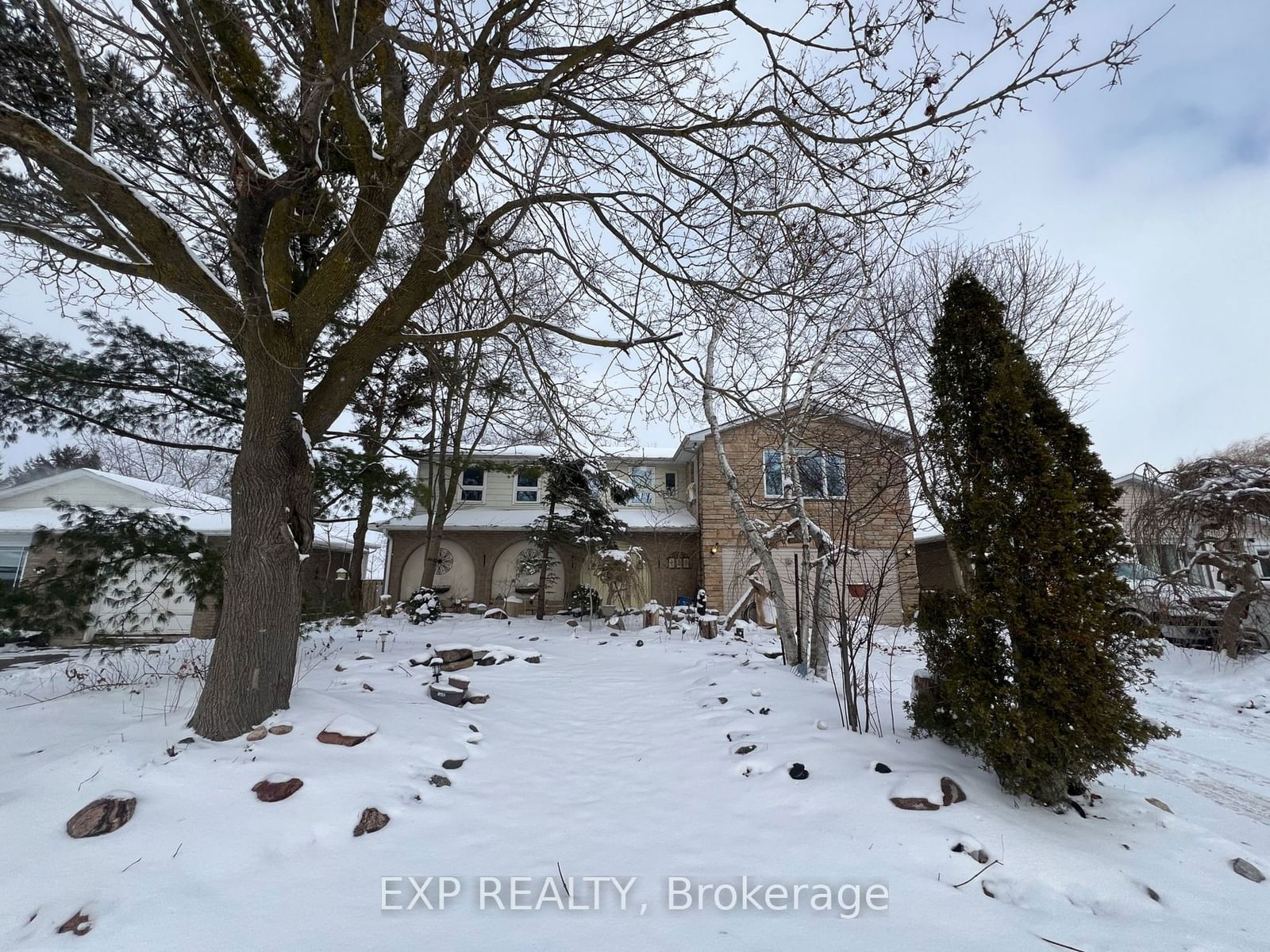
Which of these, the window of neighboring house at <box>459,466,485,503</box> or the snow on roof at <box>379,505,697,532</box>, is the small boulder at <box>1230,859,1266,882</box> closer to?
the snow on roof at <box>379,505,697,532</box>

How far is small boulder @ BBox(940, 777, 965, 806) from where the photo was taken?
2916 mm

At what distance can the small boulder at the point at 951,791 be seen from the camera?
2916mm

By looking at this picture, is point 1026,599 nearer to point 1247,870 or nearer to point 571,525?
point 1247,870

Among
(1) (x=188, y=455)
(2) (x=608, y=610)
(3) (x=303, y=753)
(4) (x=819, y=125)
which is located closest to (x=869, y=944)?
(3) (x=303, y=753)

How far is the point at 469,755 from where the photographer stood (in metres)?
3.81

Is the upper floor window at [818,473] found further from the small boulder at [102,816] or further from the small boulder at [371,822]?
the small boulder at [102,816]

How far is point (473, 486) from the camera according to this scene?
54.1 feet

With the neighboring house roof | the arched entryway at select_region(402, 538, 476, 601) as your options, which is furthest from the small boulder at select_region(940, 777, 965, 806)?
the arched entryway at select_region(402, 538, 476, 601)

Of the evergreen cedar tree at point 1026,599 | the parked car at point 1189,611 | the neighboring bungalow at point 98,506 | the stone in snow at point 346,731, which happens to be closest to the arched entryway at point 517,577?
the neighboring bungalow at point 98,506

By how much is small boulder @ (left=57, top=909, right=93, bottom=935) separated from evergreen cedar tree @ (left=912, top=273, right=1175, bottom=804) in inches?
165

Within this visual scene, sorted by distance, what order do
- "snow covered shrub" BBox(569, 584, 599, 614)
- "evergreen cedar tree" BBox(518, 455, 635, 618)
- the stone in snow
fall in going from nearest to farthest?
1. the stone in snow
2. "evergreen cedar tree" BBox(518, 455, 635, 618)
3. "snow covered shrub" BBox(569, 584, 599, 614)

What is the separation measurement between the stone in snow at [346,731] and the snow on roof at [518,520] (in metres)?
10.7

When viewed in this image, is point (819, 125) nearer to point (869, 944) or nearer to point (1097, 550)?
point (1097, 550)

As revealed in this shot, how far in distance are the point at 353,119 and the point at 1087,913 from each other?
593 cm
